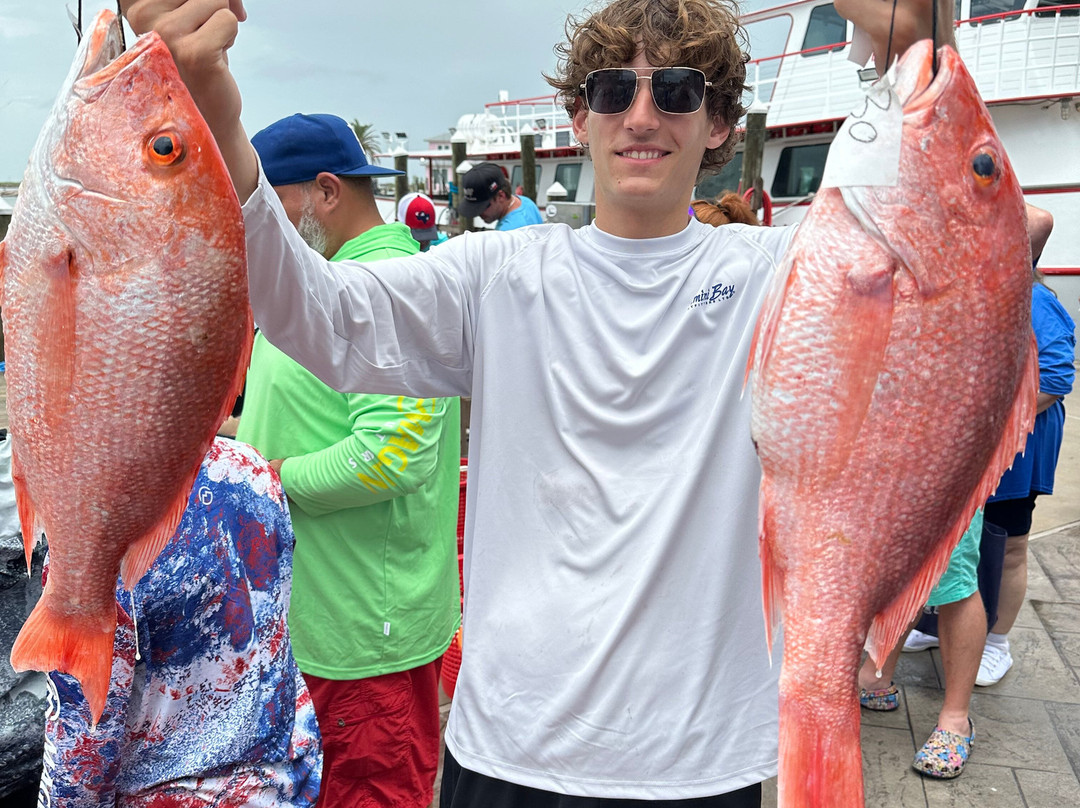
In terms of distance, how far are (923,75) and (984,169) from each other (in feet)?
0.52

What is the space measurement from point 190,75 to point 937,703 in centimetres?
436

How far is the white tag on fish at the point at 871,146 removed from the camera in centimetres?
124

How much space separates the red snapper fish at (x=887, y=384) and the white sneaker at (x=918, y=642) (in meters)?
4.08

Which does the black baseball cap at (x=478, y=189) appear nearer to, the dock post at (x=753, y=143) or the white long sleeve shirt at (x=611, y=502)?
the dock post at (x=753, y=143)

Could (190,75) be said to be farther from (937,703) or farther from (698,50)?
(937,703)

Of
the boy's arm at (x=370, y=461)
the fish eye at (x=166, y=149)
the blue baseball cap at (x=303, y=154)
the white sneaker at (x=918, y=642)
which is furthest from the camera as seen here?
the white sneaker at (x=918, y=642)

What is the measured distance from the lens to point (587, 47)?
1.91 m

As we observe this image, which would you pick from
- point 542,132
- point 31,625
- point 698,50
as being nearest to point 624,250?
point 698,50

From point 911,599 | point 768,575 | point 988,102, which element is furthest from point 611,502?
point 988,102

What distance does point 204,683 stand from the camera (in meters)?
1.93

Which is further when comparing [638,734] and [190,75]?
[638,734]

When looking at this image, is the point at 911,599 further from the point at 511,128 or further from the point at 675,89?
the point at 511,128

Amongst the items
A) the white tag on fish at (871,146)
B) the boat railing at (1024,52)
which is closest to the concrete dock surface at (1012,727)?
the white tag on fish at (871,146)

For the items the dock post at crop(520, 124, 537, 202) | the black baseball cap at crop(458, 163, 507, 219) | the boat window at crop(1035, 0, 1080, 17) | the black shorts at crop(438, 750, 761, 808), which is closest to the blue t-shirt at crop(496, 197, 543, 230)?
the black baseball cap at crop(458, 163, 507, 219)
